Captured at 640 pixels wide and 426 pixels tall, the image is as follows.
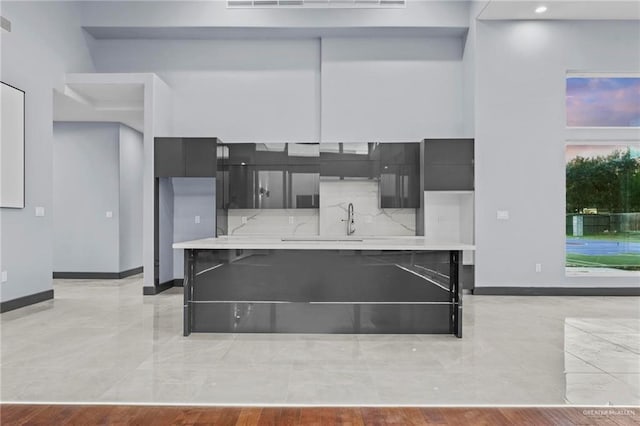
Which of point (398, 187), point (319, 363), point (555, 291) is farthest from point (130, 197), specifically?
point (555, 291)

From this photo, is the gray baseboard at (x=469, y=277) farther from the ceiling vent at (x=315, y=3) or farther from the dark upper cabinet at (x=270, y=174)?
the ceiling vent at (x=315, y=3)

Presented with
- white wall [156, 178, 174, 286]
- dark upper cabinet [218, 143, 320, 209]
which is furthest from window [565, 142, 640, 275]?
white wall [156, 178, 174, 286]

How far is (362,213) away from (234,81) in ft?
9.00

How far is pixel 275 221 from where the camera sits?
21.0ft

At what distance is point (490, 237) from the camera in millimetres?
5996

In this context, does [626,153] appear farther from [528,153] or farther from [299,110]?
[299,110]

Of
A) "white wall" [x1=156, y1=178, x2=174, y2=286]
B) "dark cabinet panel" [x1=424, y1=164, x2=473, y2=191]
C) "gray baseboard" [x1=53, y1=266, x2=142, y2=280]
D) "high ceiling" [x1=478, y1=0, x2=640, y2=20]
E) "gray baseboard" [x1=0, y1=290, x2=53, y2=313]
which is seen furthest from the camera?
"gray baseboard" [x1=53, y1=266, x2=142, y2=280]

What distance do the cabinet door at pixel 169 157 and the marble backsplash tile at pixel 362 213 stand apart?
77.3 inches

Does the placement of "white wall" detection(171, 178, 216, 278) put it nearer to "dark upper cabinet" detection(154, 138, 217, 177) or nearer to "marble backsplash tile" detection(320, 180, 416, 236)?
"dark upper cabinet" detection(154, 138, 217, 177)

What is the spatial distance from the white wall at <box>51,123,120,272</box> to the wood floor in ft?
18.6

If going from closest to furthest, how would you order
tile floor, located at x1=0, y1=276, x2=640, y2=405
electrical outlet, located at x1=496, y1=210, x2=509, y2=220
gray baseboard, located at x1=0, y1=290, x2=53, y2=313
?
tile floor, located at x1=0, y1=276, x2=640, y2=405 → gray baseboard, located at x1=0, y1=290, x2=53, y2=313 → electrical outlet, located at x1=496, y1=210, x2=509, y2=220

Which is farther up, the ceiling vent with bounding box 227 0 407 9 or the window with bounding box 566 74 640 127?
the ceiling vent with bounding box 227 0 407 9

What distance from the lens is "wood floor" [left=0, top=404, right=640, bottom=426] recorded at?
213cm

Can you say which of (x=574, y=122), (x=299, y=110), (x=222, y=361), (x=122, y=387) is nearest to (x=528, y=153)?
(x=574, y=122)
